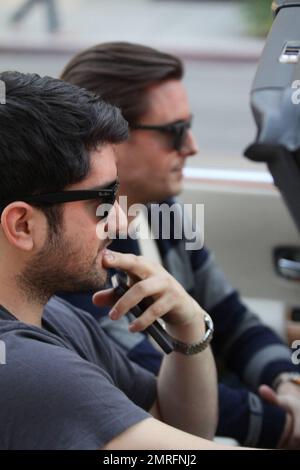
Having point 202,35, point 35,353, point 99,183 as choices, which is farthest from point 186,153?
point 202,35

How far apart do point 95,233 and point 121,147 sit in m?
1.06

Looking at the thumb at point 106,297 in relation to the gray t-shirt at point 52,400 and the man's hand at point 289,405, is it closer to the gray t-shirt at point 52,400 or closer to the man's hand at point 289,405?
the gray t-shirt at point 52,400

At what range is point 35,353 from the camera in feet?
4.28

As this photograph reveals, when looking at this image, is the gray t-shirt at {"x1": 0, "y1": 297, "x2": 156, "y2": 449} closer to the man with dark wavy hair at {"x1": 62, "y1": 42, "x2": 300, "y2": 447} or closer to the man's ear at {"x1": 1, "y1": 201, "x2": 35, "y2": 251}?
the man's ear at {"x1": 1, "y1": 201, "x2": 35, "y2": 251}

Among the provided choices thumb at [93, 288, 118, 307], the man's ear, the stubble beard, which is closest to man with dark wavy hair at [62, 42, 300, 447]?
thumb at [93, 288, 118, 307]

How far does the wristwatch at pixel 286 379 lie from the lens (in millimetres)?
2467

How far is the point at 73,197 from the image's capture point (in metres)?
1.46

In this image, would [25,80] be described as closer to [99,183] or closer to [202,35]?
[99,183]

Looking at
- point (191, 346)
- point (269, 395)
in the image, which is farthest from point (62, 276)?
point (269, 395)

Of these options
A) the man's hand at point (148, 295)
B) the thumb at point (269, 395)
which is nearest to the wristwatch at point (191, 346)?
the man's hand at point (148, 295)

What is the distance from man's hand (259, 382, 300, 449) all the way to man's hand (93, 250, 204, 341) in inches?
23.5

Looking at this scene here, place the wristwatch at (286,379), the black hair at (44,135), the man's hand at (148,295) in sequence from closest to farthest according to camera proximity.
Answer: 1. the black hair at (44,135)
2. the man's hand at (148,295)
3. the wristwatch at (286,379)

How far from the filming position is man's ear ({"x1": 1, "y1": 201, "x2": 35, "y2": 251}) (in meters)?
1.41

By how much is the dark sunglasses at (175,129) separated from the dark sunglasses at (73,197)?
1.05 meters
